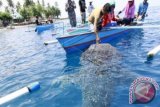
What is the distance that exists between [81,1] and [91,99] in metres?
14.0

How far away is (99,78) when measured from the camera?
7496 millimetres

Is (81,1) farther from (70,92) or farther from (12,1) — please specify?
(12,1)

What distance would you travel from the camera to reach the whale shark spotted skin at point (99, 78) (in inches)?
249

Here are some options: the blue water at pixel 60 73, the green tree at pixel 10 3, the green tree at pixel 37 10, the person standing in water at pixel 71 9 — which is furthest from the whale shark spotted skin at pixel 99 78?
the green tree at pixel 10 3

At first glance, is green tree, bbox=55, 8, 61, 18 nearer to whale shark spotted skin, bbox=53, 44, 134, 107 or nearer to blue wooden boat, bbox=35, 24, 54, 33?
blue wooden boat, bbox=35, 24, 54, 33

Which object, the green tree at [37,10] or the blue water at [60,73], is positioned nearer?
the blue water at [60,73]

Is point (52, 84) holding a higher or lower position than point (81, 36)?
lower

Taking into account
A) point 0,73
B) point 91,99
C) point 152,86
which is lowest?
point 0,73

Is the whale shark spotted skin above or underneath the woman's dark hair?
underneath

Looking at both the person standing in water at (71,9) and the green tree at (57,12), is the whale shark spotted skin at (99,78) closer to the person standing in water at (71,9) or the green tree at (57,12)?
the person standing in water at (71,9)

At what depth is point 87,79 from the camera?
763 centimetres

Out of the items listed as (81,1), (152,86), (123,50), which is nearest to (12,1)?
(81,1)

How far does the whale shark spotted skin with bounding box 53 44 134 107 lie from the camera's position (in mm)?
6318

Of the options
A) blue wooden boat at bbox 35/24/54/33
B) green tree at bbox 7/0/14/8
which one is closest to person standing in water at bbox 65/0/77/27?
blue wooden boat at bbox 35/24/54/33
